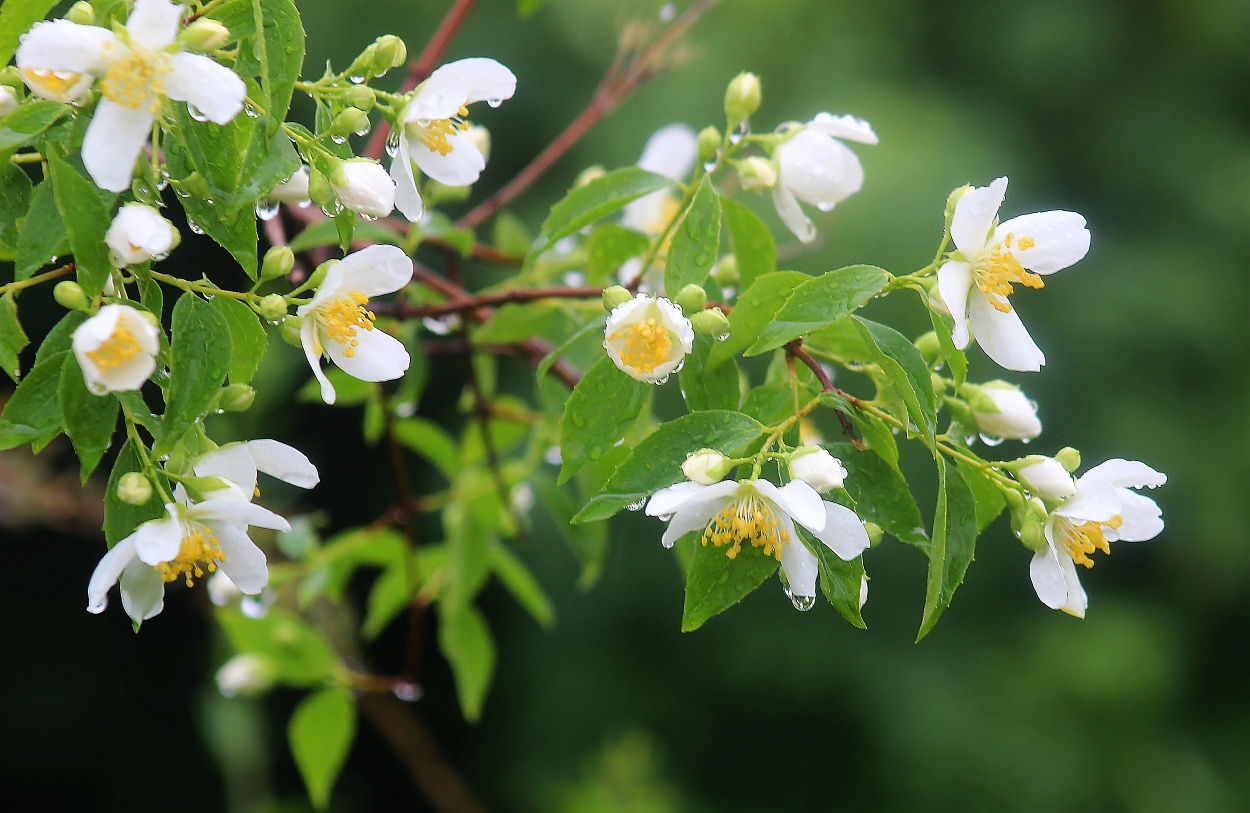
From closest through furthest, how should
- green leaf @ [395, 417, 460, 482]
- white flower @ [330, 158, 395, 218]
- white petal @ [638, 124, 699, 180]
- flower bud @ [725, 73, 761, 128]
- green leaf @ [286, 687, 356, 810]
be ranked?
white flower @ [330, 158, 395, 218] < flower bud @ [725, 73, 761, 128] < white petal @ [638, 124, 699, 180] < green leaf @ [286, 687, 356, 810] < green leaf @ [395, 417, 460, 482]

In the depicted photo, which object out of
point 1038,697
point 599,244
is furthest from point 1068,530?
point 1038,697

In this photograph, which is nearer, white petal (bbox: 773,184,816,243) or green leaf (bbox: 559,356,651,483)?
green leaf (bbox: 559,356,651,483)

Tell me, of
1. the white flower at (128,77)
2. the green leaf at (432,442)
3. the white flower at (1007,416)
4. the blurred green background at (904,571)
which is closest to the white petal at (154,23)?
the white flower at (128,77)

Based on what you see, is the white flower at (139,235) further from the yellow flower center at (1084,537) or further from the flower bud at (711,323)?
the yellow flower center at (1084,537)

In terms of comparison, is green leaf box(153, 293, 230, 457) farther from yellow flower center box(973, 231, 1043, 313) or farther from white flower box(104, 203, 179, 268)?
yellow flower center box(973, 231, 1043, 313)

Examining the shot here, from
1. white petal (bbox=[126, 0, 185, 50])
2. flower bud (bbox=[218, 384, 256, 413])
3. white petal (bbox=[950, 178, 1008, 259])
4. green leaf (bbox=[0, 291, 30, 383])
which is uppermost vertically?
white petal (bbox=[950, 178, 1008, 259])

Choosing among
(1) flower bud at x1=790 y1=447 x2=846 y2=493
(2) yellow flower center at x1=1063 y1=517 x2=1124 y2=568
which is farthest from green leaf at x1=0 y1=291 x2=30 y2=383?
(2) yellow flower center at x1=1063 y1=517 x2=1124 y2=568

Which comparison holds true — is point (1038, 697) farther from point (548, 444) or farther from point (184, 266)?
point (184, 266)
